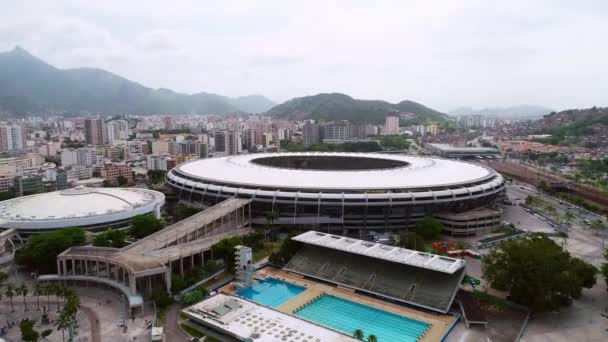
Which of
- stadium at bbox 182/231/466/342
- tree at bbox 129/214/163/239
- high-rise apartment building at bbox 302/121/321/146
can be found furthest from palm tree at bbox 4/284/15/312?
high-rise apartment building at bbox 302/121/321/146

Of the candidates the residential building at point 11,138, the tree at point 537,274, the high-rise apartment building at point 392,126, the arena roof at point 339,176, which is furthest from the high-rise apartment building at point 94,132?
the tree at point 537,274

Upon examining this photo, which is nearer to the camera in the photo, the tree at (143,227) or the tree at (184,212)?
the tree at (143,227)

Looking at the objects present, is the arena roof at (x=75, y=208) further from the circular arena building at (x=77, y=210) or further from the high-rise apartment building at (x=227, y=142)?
the high-rise apartment building at (x=227, y=142)

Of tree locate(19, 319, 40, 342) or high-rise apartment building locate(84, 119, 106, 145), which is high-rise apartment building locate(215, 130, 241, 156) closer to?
high-rise apartment building locate(84, 119, 106, 145)

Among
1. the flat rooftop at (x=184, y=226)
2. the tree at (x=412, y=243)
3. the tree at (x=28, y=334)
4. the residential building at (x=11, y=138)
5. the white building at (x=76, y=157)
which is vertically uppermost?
the residential building at (x=11, y=138)

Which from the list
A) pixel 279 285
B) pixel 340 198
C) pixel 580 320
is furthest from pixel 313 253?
pixel 580 320
